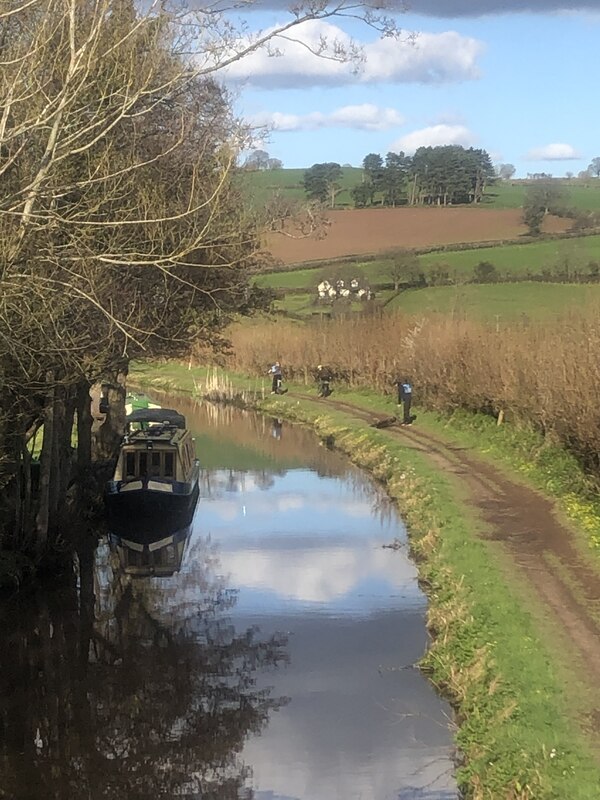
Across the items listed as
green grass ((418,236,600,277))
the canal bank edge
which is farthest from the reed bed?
green grass ((418,236,600,277))

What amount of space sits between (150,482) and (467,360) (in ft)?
36.5

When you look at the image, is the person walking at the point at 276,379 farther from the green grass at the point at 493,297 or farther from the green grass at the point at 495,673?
the green grass at the point at 495,673

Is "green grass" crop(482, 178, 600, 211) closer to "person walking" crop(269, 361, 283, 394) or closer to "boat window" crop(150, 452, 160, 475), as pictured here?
"person walking" crop(269, 361, 283, 394)

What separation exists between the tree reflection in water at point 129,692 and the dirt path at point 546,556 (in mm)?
3153

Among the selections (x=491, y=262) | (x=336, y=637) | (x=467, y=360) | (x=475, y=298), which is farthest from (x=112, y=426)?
(x=491, y=262)

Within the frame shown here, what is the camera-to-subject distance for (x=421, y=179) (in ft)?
238

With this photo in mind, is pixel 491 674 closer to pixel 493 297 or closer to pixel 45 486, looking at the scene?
pixel 45 486

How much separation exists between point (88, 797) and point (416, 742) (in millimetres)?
3026

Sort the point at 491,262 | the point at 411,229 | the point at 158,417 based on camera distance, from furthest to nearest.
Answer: the point at 411,229 → the point at 491,262 → the point at 158,417

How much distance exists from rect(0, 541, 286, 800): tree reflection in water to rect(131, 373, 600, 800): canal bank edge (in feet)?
6.54

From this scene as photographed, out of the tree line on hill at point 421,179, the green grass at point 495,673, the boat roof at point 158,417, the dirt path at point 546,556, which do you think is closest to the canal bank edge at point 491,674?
the green grass at point 495,673

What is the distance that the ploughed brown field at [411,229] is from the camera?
59875 millimetres

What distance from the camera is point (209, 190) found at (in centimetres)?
1422

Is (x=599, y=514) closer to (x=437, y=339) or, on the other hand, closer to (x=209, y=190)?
(x=209, y=190)
